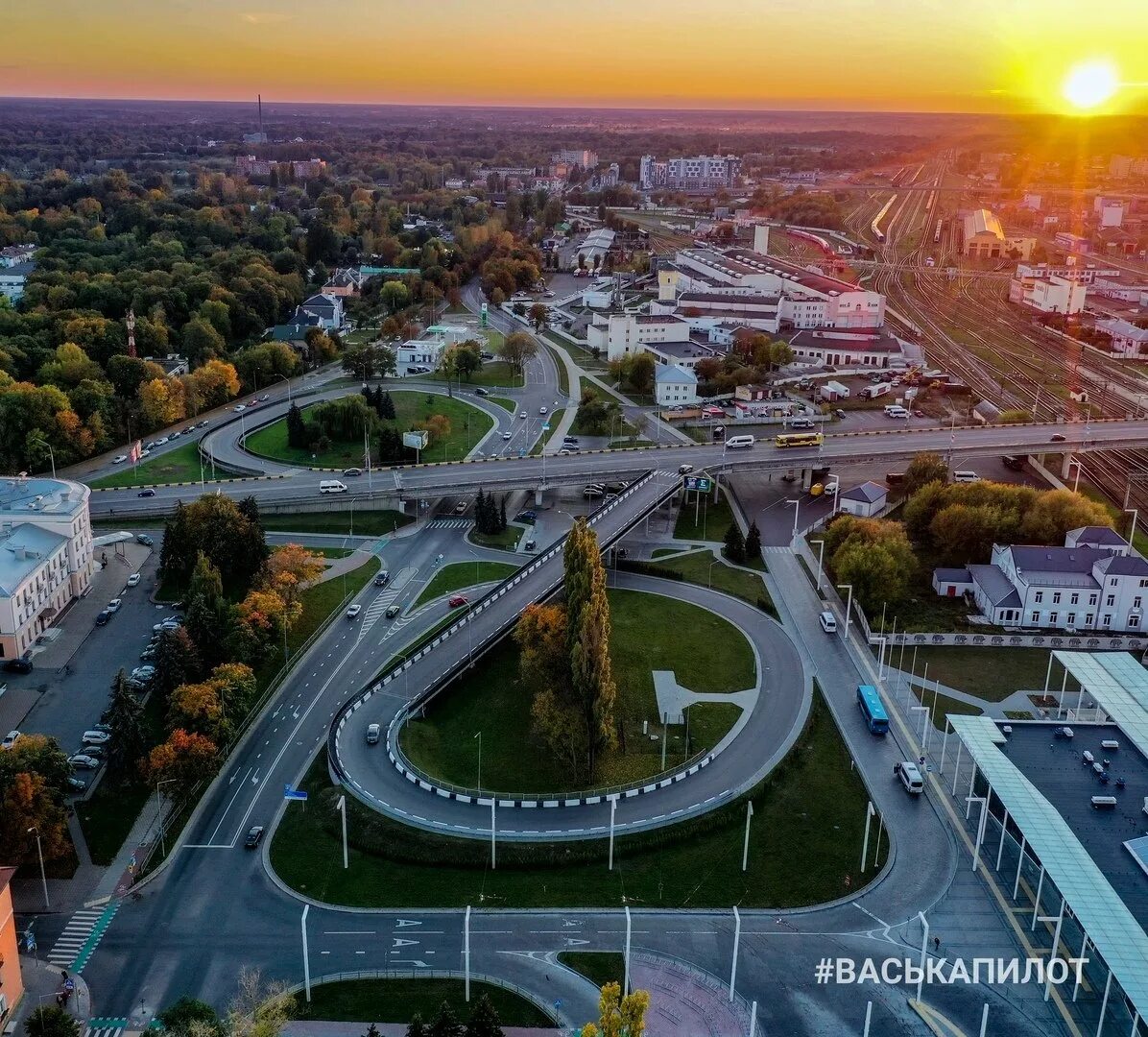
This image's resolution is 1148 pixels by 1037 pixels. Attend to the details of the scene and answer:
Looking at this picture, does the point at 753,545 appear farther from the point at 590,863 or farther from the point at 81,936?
the point at 81,936

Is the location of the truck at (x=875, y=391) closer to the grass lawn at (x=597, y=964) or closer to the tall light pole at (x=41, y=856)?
the grass lawn at (x=597, y=964)

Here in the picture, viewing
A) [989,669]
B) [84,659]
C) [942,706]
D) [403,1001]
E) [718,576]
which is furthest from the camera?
[718,576]

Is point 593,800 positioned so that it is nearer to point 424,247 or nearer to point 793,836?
point 793,836

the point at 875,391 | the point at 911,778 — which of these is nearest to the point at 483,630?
the point at 911,778

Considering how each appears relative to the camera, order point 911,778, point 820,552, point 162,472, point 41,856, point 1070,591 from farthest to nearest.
→ 1. point 162,472
2. point 820,552
3. point 1070,591
4. point 911,778
5. point 41,856

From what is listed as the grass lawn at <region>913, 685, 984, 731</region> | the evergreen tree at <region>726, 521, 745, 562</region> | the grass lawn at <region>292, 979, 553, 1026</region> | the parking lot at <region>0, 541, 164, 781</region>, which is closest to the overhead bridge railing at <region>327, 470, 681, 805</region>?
the evergreen tree at <region>726, 521, 745, 562</region>

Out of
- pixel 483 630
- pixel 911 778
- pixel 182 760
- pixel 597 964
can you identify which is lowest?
pixel 597 964

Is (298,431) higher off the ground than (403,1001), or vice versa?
(298,431)

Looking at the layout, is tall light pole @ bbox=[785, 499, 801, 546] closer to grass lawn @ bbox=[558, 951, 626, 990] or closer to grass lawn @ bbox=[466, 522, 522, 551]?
grass lawn @ bbox=[466, 522, 522, 551]
